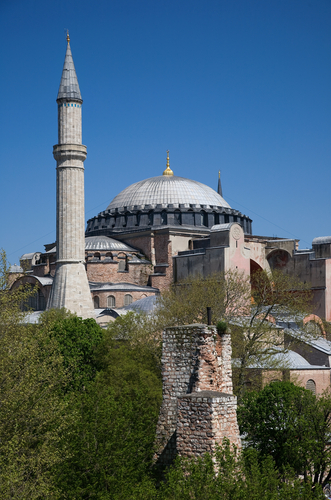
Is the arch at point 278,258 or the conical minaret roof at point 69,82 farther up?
the conical minaret roof at point 69,82

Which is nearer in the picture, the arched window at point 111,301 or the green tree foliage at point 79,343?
the green tree foliage at point 79,343

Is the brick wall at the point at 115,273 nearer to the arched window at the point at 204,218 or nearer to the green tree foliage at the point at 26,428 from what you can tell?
the arched window at the point at 204,218

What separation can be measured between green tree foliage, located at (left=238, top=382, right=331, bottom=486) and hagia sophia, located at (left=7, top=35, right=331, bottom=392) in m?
9.66

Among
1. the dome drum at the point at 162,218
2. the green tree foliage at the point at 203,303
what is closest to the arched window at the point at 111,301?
the dome drum at the point at 162,218

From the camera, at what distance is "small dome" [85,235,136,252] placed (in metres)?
34.8

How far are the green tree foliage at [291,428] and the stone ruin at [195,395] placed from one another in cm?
288

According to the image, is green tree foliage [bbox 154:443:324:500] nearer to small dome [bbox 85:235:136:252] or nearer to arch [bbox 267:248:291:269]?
arch [bbox 267:248:291:269]

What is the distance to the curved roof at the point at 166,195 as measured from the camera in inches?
1527

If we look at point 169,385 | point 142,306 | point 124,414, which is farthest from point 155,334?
point 169,385

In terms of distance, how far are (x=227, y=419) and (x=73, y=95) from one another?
919 inches

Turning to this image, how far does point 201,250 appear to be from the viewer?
107ft

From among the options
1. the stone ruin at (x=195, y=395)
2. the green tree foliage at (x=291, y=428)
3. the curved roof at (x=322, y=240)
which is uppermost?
the curved roof at (x=322, y=240)

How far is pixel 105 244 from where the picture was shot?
3512 centimetres

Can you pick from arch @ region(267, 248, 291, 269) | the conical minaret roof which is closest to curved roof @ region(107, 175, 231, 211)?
arch @ region(267, 248, 291, 269)
